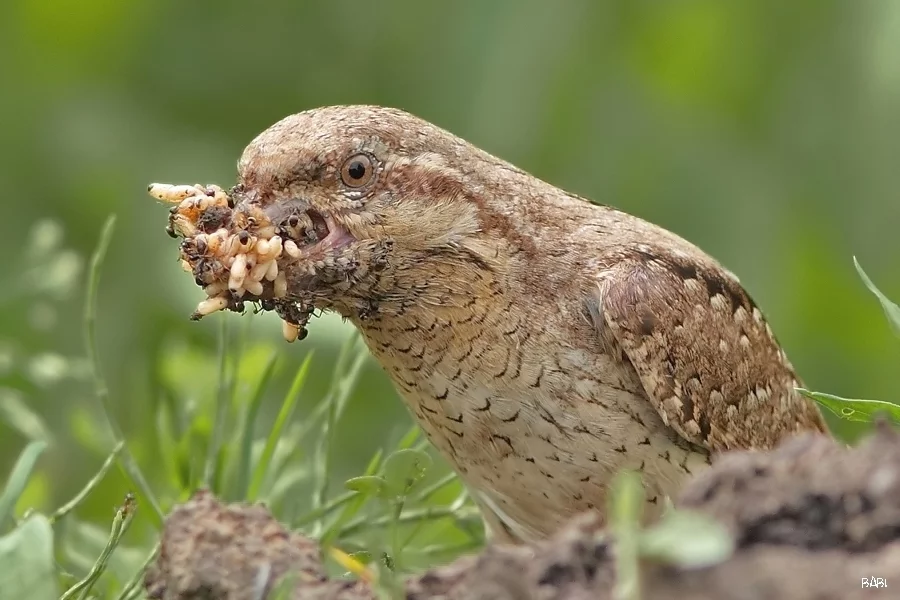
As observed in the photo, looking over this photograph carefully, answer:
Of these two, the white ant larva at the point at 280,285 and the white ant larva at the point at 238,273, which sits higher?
the white ant larva at the point at 238,273

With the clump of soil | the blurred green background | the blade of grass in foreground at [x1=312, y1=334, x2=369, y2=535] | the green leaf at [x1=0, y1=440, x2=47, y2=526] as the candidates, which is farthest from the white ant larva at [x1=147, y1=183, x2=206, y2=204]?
the blurred green background

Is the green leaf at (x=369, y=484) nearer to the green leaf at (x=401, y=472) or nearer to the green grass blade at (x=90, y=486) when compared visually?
the green leaf at (x=401, y=472)

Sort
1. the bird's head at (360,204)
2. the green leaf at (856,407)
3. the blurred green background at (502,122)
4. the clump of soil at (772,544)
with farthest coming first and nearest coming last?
the blurred green background at (502,122) < the bird's head at (360,204) < the green leaf at (856,407) < the clump of soil at (772,544)

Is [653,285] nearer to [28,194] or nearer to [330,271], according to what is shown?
[330,271]

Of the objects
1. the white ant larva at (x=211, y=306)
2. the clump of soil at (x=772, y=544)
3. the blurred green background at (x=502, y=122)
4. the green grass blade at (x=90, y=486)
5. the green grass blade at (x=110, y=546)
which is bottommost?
the clump of soil at (x=772, y=544)

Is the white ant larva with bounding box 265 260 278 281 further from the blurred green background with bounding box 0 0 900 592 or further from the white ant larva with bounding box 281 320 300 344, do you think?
the blurred green background with bounding box 0 0 900 592

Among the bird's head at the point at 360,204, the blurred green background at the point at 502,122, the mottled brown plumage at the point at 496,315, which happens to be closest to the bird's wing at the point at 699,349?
the mottled brown plumage at the point at 496,315

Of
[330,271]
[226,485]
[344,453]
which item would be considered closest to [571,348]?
[330,271]
